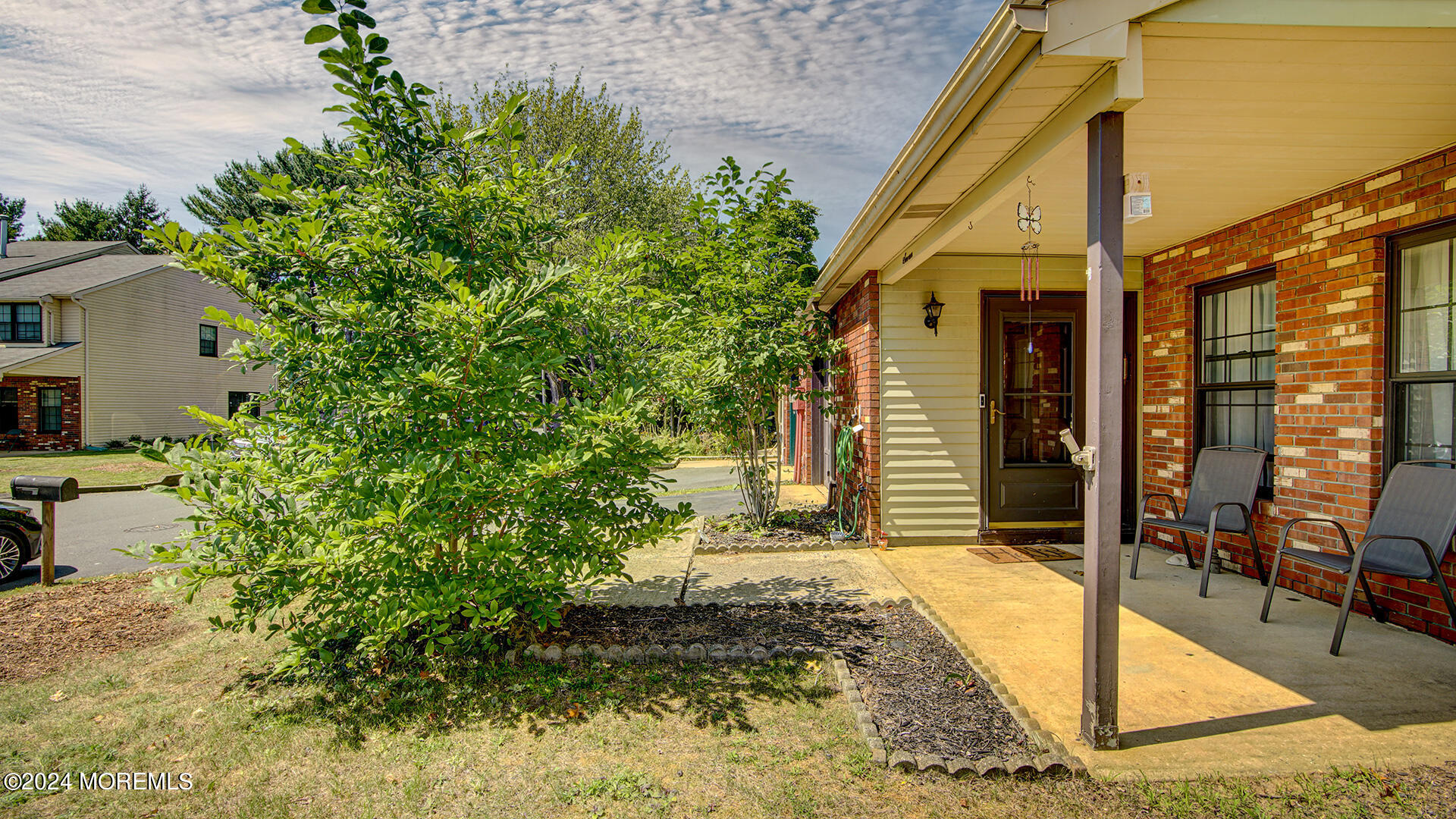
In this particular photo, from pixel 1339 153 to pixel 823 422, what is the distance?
6.50 metres

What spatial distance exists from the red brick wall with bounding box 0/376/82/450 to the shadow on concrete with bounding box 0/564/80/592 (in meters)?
16.0

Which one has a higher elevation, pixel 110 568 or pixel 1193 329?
pixel 1193 329

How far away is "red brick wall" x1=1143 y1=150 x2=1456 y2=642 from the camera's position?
357 centimetres

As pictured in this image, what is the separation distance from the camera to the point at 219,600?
15.2 ft

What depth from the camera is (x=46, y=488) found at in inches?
195

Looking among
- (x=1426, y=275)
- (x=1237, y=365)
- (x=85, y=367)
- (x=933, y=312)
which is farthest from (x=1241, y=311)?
(x=85, y=367)

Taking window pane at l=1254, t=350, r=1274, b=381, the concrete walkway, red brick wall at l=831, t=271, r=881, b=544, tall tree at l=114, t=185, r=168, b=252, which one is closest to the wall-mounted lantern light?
red brick wall at l=831, t=271, r=881, b=544

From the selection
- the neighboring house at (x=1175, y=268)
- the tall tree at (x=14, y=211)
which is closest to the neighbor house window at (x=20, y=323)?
the tall tree at (x=14, y=211)

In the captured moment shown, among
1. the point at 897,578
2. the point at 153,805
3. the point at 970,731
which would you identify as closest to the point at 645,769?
the point at 970,731

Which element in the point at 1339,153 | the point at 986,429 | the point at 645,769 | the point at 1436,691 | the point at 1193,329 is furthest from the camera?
Answer: the point at 986,429

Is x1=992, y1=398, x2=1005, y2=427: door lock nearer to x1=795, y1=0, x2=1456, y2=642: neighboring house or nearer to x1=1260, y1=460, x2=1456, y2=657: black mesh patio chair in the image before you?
x1=795, y1=0, x2=1456, y2=642: neighboring house

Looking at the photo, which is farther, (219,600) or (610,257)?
(219,600)

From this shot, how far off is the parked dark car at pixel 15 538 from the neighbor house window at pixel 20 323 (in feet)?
58.5

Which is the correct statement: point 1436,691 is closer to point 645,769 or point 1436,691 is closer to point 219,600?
point 645,769
